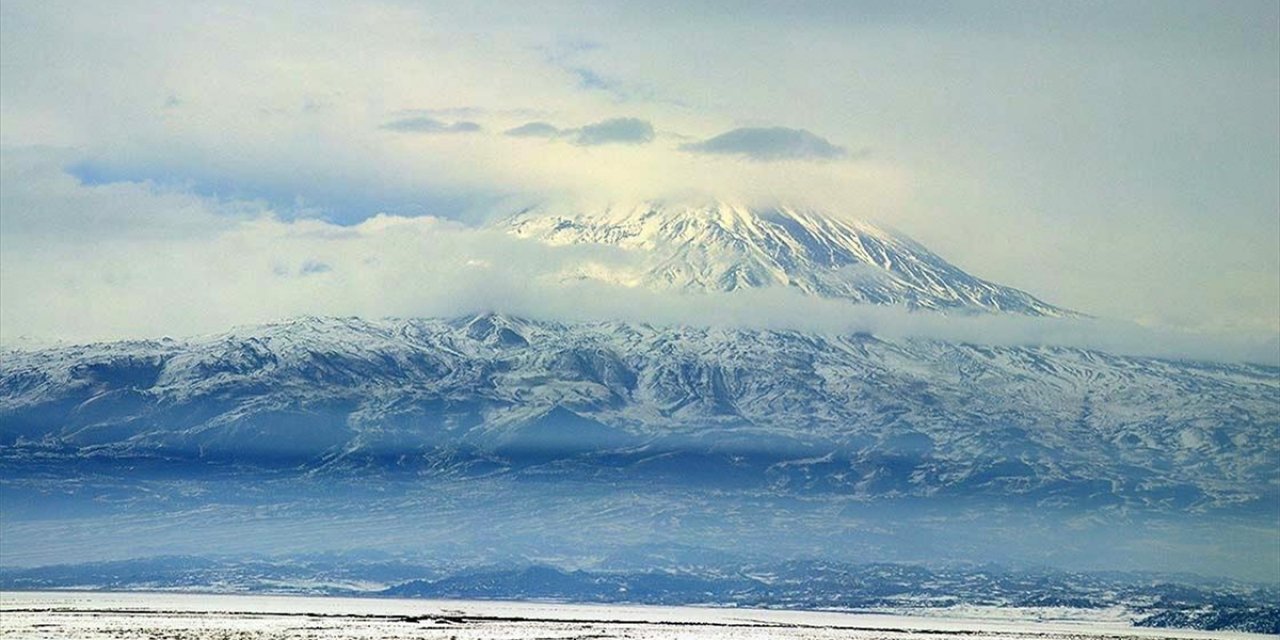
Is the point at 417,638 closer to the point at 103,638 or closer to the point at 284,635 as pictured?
the point at 284,635

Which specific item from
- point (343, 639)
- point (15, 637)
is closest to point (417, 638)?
point (343, 639)

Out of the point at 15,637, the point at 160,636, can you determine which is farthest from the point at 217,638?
the point at 15,637

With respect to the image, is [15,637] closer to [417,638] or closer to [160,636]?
[160,636]

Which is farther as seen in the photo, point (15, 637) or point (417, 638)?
point (417, 638)

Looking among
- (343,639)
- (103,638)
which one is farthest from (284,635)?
(103,638)

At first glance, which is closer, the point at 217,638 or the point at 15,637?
the point at 15,637

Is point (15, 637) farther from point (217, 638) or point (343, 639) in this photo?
point (343, 639)

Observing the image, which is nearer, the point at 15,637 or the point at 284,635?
the point at 15,637
